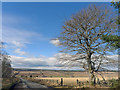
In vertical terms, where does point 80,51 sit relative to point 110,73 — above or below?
above

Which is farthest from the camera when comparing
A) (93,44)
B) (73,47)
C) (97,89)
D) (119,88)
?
(73,47)

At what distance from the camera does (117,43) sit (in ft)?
37.4

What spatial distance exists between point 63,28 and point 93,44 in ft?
14.6

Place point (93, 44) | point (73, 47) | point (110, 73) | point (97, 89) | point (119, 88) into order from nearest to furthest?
point (119, 88)
point (97, 89)
point (110, 73)
point (93, 44)
point (73, 47)

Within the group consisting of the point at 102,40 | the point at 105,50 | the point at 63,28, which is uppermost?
the point at 63,28

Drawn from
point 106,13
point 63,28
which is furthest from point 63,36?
point 106,13

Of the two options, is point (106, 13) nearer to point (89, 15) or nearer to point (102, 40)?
point (89, 15)

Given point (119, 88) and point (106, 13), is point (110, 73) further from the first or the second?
point (106, 13)

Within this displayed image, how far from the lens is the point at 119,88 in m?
10.1

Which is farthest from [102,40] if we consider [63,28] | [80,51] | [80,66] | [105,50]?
[63,28]

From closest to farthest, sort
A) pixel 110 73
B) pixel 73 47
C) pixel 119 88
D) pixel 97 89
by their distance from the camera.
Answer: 1. pixel 119 88
2. pixel 97 89
3. pixel 110 73
4. pixel 73 47

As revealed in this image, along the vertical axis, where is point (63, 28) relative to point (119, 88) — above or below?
above

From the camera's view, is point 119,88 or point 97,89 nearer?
point 119,88

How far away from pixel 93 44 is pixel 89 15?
3661 mm
